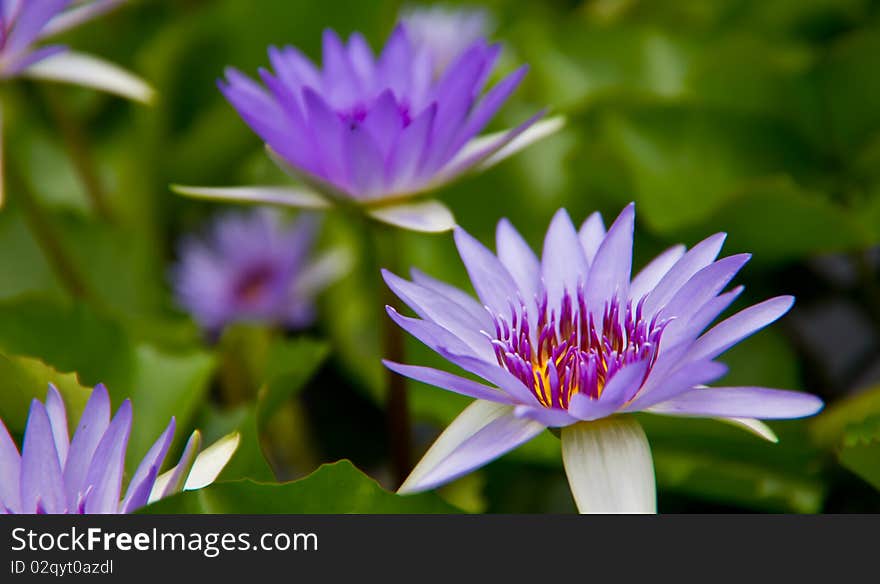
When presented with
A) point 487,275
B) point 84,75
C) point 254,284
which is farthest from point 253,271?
point 487,275

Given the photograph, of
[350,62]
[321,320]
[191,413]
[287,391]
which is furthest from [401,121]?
[321,320]

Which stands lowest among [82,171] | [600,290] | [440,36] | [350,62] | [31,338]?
[600,290]

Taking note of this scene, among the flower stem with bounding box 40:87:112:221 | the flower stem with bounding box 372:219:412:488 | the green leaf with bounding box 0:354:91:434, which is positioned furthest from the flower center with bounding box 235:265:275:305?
the green leaf with bounding box 0:354:91:434

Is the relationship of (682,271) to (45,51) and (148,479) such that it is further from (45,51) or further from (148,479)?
(45,51)

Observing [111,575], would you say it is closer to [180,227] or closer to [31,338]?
[31,338]

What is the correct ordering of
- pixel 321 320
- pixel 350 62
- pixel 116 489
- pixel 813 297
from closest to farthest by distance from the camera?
pixel 116 489
pixel 350 62
pixel 813 297
pixel 321 320

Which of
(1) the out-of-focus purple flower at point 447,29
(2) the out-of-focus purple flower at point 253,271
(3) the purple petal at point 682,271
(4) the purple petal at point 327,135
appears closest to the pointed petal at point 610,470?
(3) the purple petal at point 682,271

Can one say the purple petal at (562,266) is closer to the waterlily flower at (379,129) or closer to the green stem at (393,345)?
the waterlily flower at (379,129)

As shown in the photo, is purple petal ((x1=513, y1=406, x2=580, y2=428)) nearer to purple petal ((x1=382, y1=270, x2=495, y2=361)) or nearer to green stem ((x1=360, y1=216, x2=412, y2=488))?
purple petal ((x1=382, y1=270, x2=495, y2=361))
